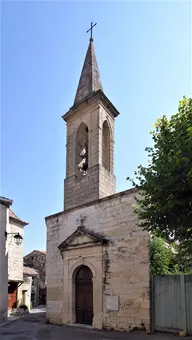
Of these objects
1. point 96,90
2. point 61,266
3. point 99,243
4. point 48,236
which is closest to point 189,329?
point 99,243

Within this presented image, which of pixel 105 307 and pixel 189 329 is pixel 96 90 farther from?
pixel 189 329

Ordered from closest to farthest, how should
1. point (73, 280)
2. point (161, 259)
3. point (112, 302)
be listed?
point (161, 259), point (112, 302), point (73, 280)

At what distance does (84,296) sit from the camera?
37.7 feet

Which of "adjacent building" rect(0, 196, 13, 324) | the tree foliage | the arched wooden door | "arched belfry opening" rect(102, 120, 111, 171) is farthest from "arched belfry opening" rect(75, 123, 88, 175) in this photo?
the tree foliage

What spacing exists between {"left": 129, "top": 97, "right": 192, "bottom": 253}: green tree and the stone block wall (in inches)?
107

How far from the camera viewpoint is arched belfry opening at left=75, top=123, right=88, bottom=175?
45.1 feet

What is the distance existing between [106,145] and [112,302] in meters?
6.09

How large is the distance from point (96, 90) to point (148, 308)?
8429mm

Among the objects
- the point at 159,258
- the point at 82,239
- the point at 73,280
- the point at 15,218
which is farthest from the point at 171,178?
the point at 15,218

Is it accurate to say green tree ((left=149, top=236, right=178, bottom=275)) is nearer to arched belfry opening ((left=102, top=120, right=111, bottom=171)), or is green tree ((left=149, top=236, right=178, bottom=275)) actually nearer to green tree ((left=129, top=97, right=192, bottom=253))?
green tree ((left=129, top=97, right=192, bottom=253))

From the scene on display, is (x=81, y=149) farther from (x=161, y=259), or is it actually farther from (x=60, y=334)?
(x=60, y=334)

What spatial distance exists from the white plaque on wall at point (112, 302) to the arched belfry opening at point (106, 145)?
498 centimetres

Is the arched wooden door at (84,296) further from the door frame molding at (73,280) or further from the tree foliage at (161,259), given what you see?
the tree foliage at (161,259)

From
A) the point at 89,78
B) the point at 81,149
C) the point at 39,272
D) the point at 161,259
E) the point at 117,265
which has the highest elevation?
the point at 89,78
